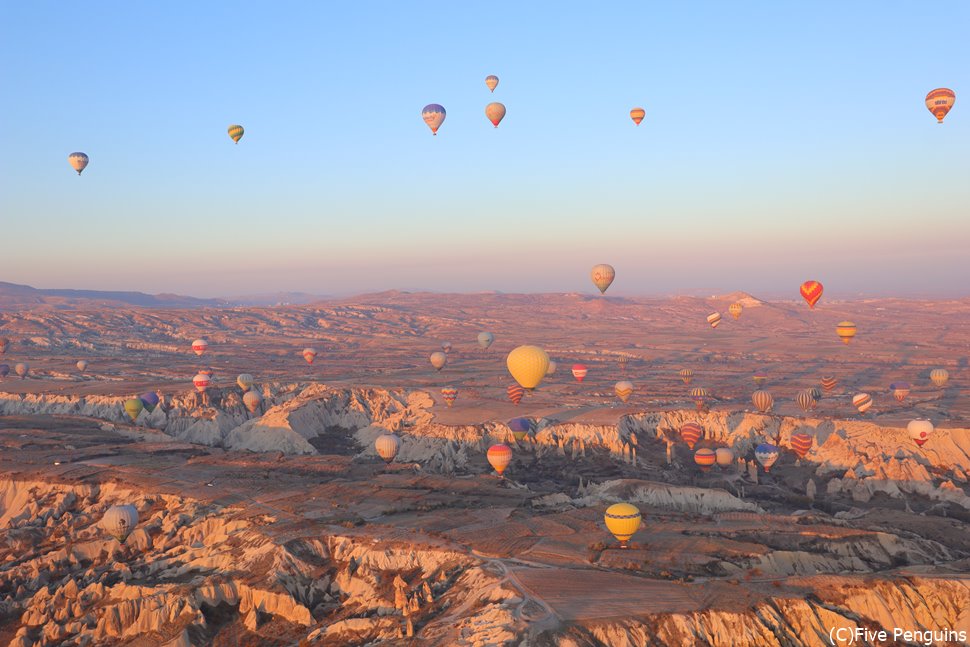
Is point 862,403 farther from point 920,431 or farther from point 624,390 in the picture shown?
point 624,390

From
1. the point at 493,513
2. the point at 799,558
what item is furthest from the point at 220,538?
the point at 799,558

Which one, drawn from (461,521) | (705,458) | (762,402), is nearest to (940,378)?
(762,402)

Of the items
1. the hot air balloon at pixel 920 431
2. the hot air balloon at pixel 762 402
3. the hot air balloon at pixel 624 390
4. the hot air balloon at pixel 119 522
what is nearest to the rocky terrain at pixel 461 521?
the hot air balloon at pixel 920 431

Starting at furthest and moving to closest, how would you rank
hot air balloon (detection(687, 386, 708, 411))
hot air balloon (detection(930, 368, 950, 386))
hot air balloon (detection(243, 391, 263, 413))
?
hot air balloon (detection(930, 368, 950, 386)) → hot air balloon (detection(687, 386, 708, 411)) → hot air balloon (detection(243, 391, 263, 413))

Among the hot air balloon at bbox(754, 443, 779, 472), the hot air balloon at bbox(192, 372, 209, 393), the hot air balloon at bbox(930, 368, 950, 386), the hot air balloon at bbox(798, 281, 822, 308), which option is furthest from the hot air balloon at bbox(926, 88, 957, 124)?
the hot air balloon at bbox(192, 372, 209, 393)

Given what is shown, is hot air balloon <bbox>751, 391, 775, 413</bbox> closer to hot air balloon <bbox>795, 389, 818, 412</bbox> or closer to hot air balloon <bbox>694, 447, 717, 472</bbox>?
hot air balloon <bbox>795, 389, 818, 412</bbox>

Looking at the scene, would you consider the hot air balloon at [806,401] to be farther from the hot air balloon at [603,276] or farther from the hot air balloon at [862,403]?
the hot air balloon at [603,276]
